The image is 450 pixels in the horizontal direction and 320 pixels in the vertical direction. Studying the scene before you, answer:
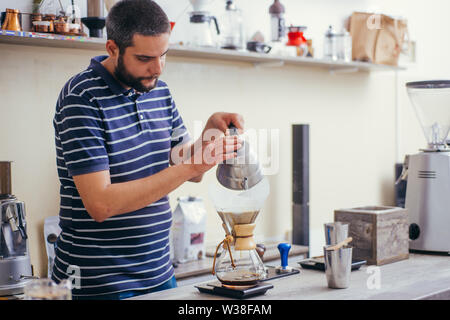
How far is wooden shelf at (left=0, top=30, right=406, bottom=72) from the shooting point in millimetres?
2357

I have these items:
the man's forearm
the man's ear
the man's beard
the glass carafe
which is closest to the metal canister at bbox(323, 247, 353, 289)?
the glass carafe

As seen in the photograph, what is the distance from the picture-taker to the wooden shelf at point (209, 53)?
236cm

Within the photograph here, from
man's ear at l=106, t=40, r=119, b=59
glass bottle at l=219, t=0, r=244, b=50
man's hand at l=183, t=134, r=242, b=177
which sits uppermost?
glass bottle at l=219, t=0, r=244, b=50

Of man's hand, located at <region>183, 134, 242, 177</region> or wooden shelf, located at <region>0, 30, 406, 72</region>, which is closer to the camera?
man's hand, located at <region>183, 134, 242, 177</region>

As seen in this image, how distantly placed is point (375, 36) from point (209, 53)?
130 centimetres

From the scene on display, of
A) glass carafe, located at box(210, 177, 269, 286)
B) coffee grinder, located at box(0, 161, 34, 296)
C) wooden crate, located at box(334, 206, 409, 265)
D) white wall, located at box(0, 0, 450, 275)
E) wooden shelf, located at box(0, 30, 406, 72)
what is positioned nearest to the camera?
glass carafe, located at box(210, 177, 269, 286)

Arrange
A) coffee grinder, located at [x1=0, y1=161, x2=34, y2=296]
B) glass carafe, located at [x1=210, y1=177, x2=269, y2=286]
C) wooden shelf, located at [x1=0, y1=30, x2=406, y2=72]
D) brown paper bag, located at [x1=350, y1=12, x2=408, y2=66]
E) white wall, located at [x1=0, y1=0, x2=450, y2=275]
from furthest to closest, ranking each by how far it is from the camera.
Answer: brown paper bag, located at [x1=350, y1=12, x2=408, y2=66], white wall, located at [x1=0, y1=0, x2=450, y2=275], wooden shelf, located at [x1=0, y1=30, x2=406, y2=72], coffee grinder, located at [x1=0, y1=161, x2=34, y2=296], glass carafe, located at [x1=210, y1=177, x2=269, y2=286]

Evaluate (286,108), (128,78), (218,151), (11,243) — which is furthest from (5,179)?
(286,108)

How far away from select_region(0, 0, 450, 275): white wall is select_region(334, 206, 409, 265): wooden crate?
3.86 ft

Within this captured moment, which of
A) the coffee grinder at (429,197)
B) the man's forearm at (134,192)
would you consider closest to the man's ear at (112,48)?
the man's forearm at (134,192)

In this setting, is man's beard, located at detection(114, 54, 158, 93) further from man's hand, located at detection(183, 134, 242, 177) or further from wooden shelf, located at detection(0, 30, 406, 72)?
wooden shelf, located at detection(0, 30, 406, 72)

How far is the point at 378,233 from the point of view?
6.66 feet

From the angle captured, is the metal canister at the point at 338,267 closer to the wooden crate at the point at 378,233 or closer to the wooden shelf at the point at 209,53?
the wooden crate at the point at 378,233
